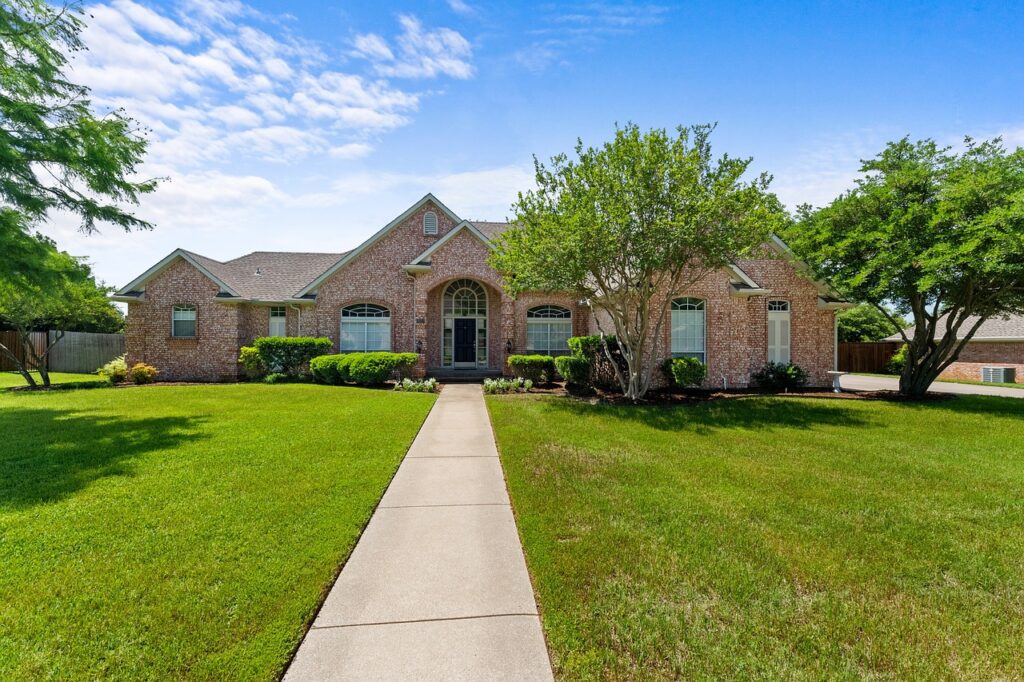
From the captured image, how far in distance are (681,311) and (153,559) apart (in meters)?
15.4

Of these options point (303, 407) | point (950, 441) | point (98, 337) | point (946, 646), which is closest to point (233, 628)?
point (946, 646)

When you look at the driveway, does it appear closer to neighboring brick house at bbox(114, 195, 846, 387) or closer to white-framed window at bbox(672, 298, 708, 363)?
neighboring brick house at bbox(114, 195, 846, 387)

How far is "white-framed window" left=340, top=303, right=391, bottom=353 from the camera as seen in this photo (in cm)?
1836

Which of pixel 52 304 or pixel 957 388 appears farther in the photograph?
pixel 957 388

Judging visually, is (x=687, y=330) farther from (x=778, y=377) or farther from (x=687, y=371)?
(x=778, y=377)

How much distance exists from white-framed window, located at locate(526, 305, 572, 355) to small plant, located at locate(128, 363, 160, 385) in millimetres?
14431

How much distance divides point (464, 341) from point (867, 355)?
89.0 feet

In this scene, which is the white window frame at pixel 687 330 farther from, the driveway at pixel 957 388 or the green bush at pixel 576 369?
the driveway at pixel 957 388

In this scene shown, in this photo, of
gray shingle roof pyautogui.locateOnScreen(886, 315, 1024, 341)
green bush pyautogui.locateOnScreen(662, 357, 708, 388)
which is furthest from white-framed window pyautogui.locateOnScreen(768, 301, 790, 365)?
gray shingle roof pyautogui.locateOnScreen(886, 315, 1024, 341)

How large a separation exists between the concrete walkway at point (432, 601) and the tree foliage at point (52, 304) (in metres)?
11.6

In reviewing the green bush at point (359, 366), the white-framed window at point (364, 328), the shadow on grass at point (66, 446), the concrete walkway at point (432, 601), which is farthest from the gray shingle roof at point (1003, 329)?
the shadow on grass at point (66, 446)

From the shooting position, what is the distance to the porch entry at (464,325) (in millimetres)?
18891

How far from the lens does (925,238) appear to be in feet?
41.9

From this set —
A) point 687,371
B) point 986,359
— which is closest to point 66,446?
point 687,371
